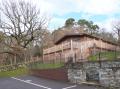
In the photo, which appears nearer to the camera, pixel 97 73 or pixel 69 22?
pixel 97 73

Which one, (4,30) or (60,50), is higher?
(4,30)

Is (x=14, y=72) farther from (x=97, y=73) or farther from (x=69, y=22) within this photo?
(x=69, y=22)

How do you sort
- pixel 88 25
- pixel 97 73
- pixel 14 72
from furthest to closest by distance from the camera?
pixel 88 25 → pixel 14 72 → pixel 97 73

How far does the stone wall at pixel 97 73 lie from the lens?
19.9m

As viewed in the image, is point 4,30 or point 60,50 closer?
point 60,50

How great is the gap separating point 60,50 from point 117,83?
17.8 m

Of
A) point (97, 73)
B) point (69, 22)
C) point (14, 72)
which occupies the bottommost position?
point (14, 72)

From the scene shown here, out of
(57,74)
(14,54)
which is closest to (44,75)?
(57,74)

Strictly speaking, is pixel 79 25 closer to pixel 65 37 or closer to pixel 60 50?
pixel 65 37

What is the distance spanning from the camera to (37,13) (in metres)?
54.0

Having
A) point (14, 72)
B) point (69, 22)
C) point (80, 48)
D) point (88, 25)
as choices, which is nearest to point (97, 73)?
point (80, 48)

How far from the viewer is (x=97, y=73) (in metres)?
21.8

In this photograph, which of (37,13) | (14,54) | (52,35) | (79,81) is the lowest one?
(79,81)

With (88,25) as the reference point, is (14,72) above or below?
below
